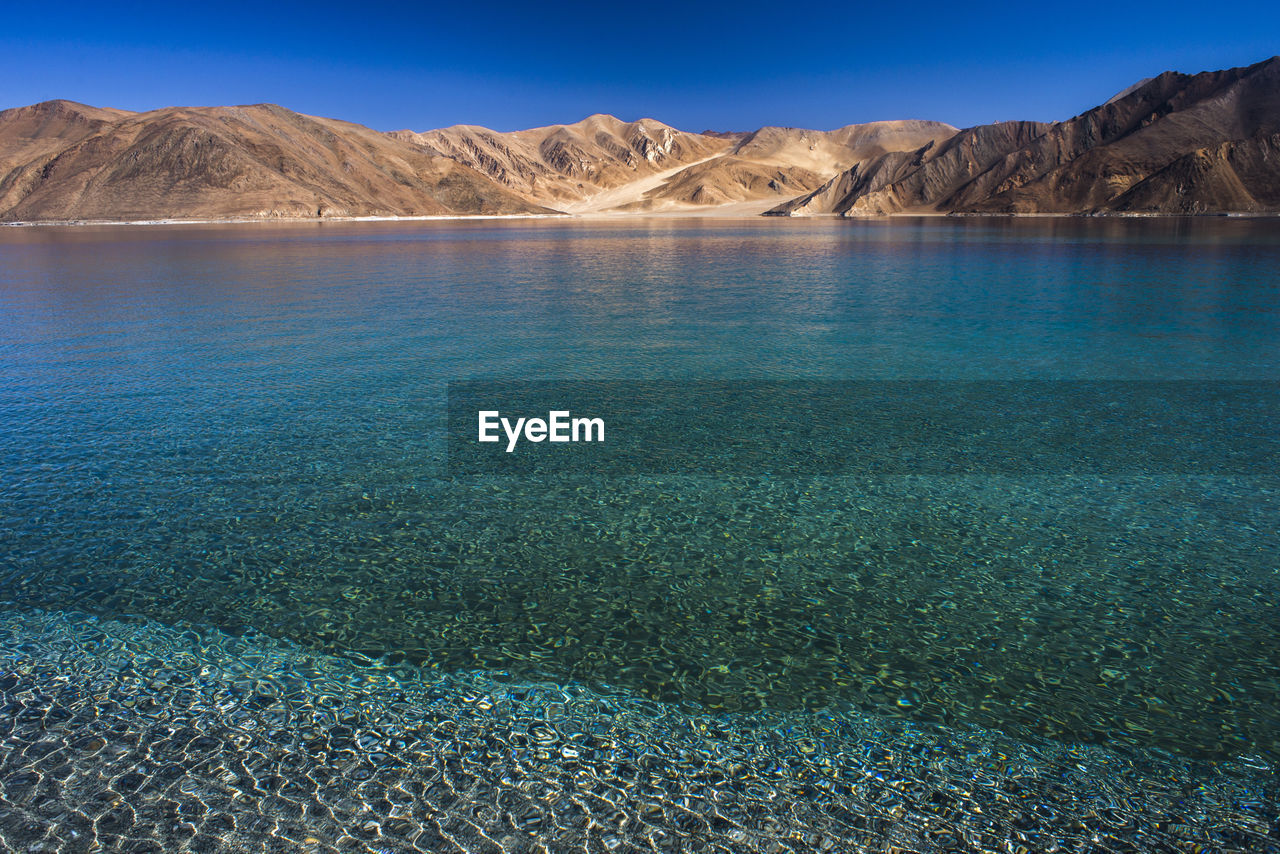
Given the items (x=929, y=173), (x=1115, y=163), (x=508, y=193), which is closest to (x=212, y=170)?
(x=508, y=193)

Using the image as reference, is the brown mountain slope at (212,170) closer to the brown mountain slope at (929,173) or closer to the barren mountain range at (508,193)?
the barren mountain range at (508,193)

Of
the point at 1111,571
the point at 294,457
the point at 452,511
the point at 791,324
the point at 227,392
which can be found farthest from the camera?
the point at 791,324

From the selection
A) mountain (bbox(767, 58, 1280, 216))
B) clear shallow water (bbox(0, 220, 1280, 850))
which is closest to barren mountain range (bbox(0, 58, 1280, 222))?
mountain (bbox(767, 58, 1280, 216))

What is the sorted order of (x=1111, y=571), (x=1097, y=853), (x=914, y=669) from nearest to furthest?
(x=1097, y=853), (x=914, y=669), (x=1111, y=571)

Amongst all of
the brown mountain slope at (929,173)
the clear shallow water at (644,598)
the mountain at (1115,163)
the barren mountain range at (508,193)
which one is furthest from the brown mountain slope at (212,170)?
the clear shallow water at (644,598)

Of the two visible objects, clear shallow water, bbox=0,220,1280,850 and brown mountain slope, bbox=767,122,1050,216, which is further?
brown mountain slope, bbox=767,122,1050,216

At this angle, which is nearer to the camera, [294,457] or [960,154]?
[294,457]

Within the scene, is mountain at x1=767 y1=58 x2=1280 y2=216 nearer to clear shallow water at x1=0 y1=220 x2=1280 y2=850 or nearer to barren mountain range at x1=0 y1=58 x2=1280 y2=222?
barren mountain range at x1=0 y1=58 x2=1280 y2=222

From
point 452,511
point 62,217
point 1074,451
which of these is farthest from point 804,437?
point 62,217

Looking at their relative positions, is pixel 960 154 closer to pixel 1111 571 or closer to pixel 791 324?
pixel 791 324
